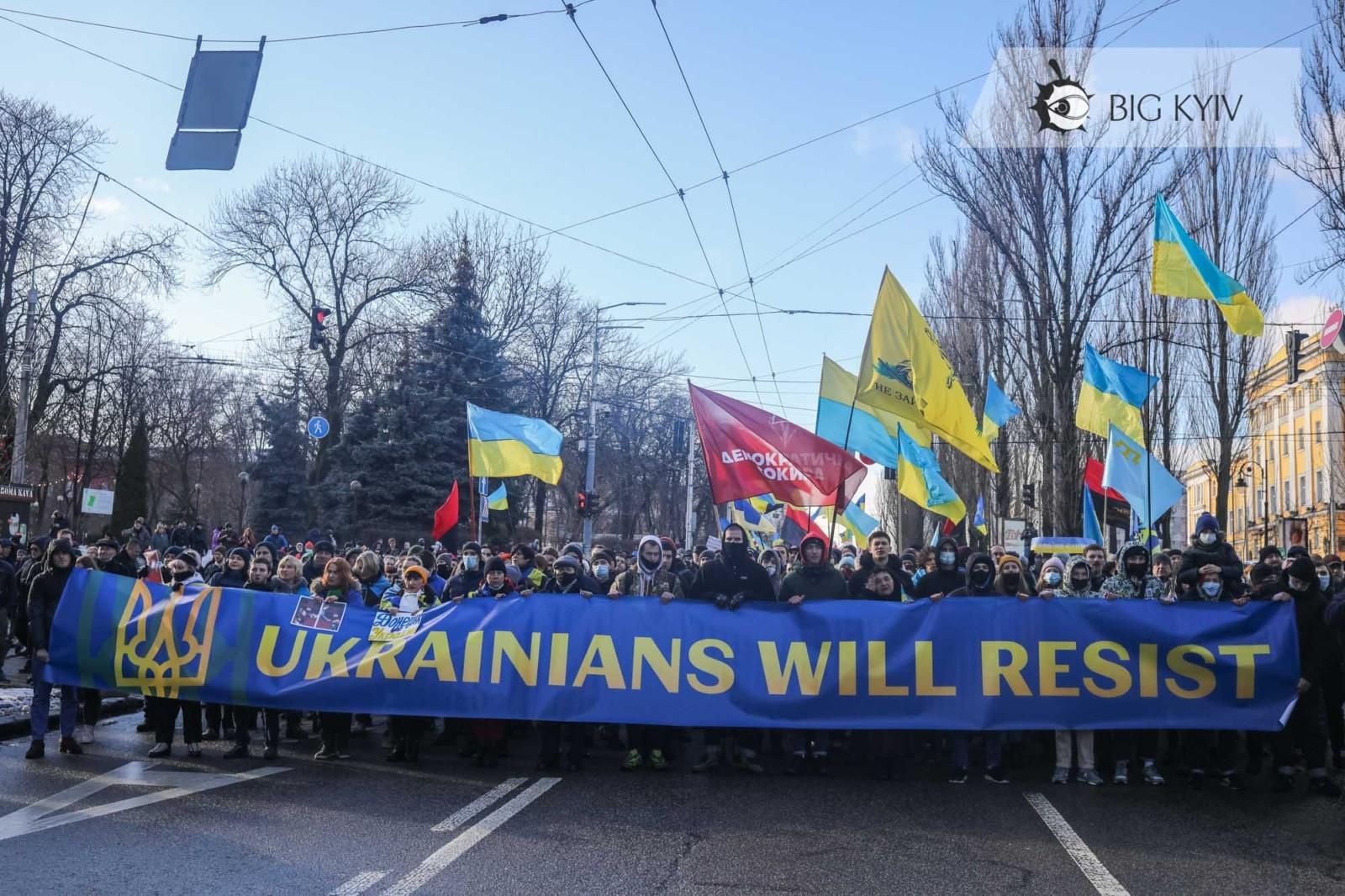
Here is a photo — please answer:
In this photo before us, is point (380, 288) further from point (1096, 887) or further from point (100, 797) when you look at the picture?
point (1096, 887)

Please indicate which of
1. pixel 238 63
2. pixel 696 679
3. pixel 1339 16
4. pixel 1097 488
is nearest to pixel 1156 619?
pixel 696 679

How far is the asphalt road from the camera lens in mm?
6094

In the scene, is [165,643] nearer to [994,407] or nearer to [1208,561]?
[1208,561]

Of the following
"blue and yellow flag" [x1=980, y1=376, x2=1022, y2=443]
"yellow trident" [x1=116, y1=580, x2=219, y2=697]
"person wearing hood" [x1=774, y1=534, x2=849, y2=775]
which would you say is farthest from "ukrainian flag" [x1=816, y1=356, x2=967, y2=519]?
"yellow trident" [x1=116, y1=580, x2=219, y2=697]

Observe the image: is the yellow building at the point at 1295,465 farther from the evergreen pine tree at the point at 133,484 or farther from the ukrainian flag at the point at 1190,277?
the evergreen pine tree at the point at 133,484

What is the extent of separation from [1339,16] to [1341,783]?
14.6m

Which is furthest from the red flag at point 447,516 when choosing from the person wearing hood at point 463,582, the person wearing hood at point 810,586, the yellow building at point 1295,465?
the yellow building at point 1295,465

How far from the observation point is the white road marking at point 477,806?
24.1ft

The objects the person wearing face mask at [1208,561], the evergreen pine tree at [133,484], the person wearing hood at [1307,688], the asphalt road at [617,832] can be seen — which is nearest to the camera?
the asphalt road at [617,832]

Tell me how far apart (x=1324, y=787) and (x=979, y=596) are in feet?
8.96

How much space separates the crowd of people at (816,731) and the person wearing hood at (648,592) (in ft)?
0.05

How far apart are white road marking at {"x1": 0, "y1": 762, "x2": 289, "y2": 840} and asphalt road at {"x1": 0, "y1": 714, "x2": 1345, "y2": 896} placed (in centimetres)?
2

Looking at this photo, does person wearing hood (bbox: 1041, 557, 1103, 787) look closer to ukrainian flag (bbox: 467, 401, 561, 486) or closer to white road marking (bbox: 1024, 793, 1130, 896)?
white road marking (bbox: 1024, 793, 1130, 896)

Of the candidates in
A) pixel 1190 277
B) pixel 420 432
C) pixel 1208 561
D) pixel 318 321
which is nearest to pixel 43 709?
pixel 1208 561
